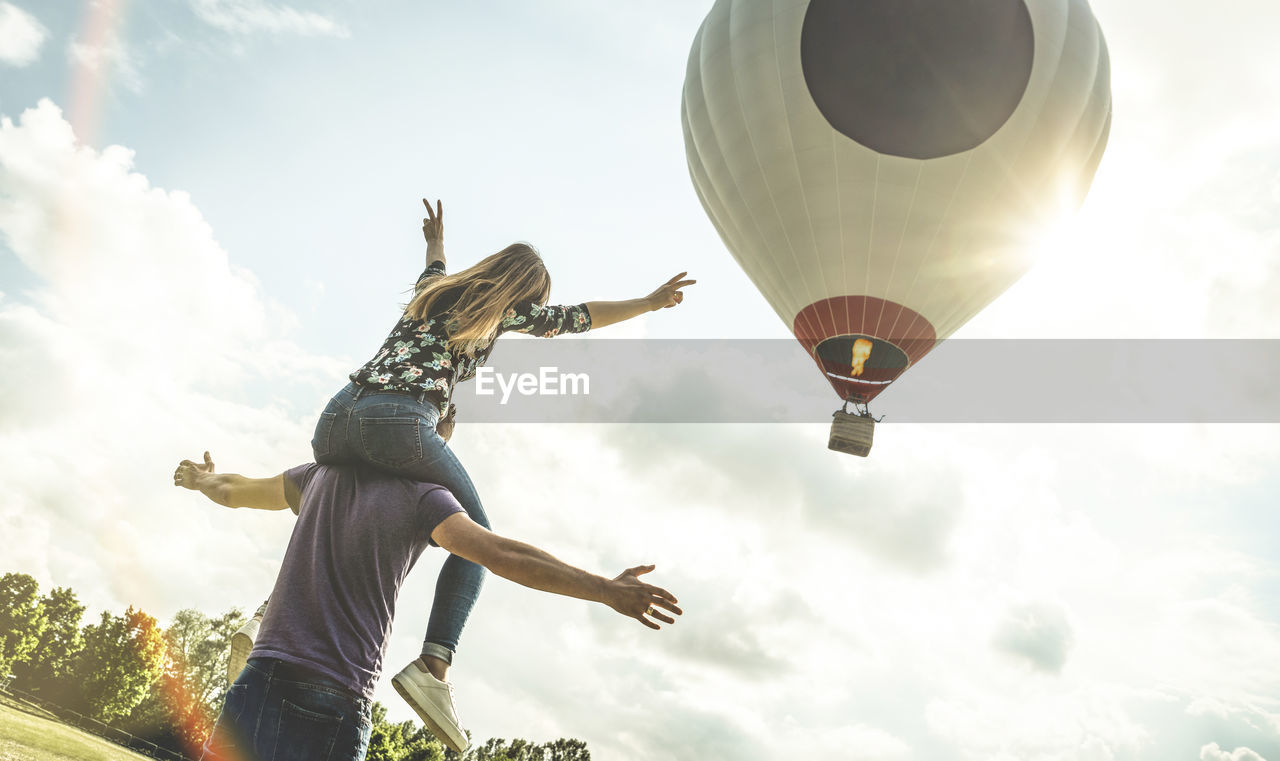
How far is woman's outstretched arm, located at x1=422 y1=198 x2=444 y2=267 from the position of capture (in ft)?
16.9

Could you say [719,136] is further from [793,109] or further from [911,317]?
[911,317]

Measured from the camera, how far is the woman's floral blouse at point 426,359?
3.58 metres

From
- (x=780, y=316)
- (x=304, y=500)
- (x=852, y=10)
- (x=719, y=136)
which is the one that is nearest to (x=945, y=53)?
(x=852, y=10)

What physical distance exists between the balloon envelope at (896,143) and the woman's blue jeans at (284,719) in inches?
572

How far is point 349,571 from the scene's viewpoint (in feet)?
10.2

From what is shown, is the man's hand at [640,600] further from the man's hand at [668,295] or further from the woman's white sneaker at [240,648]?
the man's hand at [668,295]

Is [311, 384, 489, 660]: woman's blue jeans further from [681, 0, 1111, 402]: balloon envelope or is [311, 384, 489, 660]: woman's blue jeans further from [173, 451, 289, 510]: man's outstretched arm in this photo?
[681, 0, 1111, 402]: balloon envelope

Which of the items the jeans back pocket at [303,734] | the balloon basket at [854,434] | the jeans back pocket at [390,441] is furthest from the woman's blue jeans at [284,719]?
the balloon basket at [854,434]

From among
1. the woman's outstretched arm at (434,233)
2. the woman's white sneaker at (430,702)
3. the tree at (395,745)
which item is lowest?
the tree at (395,745)

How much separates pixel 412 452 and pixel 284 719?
1.09 metres

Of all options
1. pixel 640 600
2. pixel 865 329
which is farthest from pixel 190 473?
pixel 865 329

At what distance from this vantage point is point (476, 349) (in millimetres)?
4008

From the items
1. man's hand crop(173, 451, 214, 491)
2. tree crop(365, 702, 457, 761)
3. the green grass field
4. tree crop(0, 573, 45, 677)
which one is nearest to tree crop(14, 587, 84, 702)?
tree crop(0, 573, 45, 677)

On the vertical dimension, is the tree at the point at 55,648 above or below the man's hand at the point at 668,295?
below
